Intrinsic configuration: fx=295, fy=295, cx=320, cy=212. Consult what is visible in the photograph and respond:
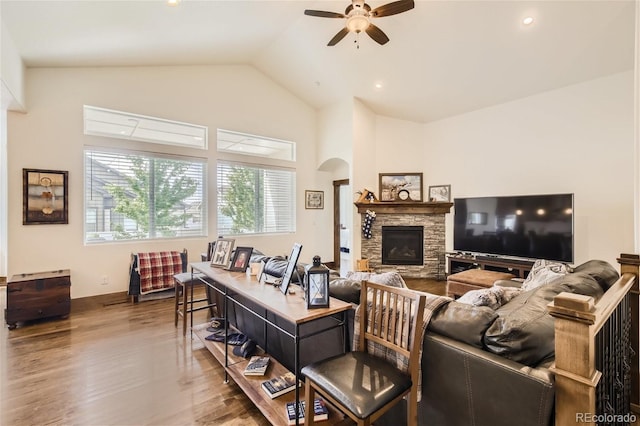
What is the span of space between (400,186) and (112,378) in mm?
5497

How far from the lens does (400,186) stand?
627 centimetres

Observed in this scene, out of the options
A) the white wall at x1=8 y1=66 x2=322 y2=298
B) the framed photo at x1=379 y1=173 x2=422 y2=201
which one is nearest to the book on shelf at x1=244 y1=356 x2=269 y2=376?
the white wall at x1=8 y1=66 x2=322 y2=298

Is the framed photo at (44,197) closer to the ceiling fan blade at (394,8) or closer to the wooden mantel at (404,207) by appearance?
the ceiling fan blade at (394,8)

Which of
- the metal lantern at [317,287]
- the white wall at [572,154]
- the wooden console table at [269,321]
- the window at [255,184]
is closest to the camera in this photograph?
the wooden console table at [269,321]

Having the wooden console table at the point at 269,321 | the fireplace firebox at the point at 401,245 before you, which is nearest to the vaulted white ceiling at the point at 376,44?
the fireplace firebox at the point at 401,245

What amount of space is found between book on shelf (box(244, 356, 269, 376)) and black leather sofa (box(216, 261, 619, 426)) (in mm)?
948

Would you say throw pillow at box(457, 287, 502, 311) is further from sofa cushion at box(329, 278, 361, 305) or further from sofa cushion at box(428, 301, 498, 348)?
sofa cushion at box(329, 278, 361, 305)

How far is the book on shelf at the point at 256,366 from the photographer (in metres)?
2.21

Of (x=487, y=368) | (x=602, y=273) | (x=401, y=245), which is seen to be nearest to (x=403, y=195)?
(x=401, y=245)

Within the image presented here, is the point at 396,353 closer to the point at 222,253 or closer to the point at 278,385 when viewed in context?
the point at 278,385

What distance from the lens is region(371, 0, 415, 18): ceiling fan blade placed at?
9.56 feet

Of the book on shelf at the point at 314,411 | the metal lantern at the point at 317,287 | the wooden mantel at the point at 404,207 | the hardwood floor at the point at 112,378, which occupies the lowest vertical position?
the hardwood floor at the point at 112,378

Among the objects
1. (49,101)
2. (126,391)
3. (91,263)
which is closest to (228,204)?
(91,263)

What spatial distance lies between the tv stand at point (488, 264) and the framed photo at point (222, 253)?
417cm
